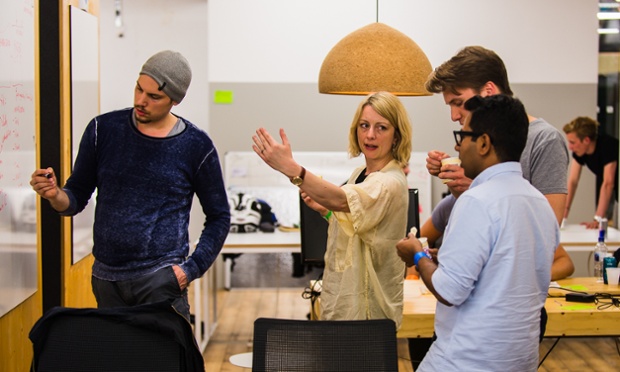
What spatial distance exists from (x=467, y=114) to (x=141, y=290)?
1182 mm

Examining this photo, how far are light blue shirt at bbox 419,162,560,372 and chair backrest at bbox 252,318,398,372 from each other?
0.73 ft

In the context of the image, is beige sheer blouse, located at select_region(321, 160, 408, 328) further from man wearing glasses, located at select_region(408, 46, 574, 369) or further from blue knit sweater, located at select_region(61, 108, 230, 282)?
blue knit sweater, located at select_region(61, 108, 230, 282)

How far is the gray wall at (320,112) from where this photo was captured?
7438 mm

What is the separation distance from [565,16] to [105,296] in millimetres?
5919

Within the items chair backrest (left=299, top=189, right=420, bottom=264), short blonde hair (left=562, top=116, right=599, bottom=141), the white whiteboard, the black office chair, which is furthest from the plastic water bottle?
the white whiteboard

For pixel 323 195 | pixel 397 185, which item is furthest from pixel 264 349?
pixel 397 185

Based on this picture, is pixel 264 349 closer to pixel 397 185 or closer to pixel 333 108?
pixel 397 185

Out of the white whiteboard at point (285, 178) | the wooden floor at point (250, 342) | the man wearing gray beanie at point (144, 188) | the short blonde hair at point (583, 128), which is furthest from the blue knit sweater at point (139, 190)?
the short blonde hair at point (583, 128)

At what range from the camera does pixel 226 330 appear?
621 centimetres

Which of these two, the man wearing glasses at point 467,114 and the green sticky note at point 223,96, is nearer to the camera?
the man wearing glasses at point 467,114

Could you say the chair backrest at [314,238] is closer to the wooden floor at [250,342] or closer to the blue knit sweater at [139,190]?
the wooden floor at [250,342]

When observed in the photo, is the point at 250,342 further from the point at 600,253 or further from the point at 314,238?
the point at 600,253

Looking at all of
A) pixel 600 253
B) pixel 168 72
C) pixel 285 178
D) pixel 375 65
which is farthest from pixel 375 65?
pixel 285 178

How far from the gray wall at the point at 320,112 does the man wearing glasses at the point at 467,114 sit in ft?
15.3
